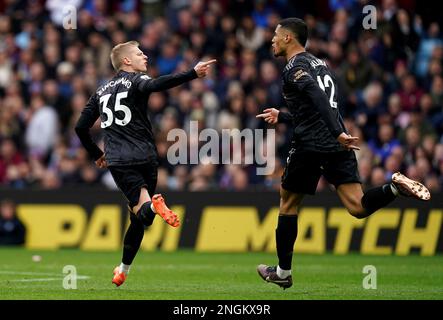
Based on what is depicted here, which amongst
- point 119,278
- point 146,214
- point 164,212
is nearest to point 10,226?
point 119,278

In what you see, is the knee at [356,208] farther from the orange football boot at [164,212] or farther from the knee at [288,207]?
the orange football boot at [164,212]

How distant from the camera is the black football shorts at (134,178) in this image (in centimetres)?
1202

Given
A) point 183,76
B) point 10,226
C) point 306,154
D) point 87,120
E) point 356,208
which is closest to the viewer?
point 183,76

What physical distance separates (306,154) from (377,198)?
34.9 inches

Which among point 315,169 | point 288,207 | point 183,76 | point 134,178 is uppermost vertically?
point 183,76

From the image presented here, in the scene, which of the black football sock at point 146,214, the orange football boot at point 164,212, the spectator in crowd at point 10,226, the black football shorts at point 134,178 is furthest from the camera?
the spectator in crowd at point 10,226

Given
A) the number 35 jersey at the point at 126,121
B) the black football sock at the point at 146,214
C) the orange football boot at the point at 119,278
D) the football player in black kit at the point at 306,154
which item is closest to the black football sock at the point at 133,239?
the orange football boot at the point at 119,278

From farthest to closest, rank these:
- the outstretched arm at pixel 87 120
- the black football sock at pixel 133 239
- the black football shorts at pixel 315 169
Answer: the outstretched arm at pixel 87 120, the black football sock at pixel 133 239, the black football shorts at pixel 315 169

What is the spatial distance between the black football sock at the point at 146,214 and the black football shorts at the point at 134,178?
0.24 metres

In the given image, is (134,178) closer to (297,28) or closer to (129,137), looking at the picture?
(129,137)

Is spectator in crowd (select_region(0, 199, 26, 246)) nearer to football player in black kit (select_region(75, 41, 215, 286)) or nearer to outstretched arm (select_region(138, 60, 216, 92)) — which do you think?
football player in black kit (select_region(75, 41, 215, 286))

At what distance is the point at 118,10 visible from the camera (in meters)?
24.4

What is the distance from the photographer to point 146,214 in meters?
11.6

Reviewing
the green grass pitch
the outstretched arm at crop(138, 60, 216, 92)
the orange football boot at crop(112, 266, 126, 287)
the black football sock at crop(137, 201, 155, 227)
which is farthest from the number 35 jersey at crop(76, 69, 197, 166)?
the green grass pitch
